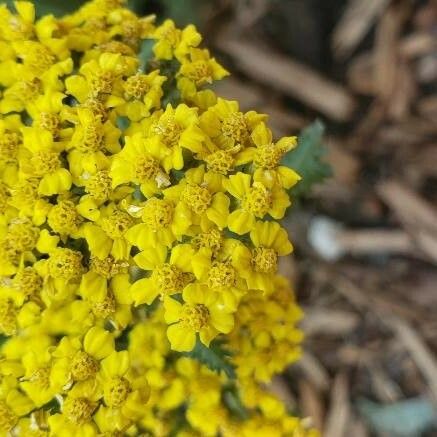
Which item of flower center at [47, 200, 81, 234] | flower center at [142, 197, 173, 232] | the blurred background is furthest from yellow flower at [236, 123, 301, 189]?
the blurred background

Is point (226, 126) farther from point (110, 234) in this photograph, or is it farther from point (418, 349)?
point (418, 349)

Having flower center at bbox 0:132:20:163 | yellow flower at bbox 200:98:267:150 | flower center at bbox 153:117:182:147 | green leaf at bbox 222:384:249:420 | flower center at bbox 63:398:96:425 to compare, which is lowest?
green leaf at bbox 222:384:249:420

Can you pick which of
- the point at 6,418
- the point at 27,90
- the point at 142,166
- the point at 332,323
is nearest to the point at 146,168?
the point at 142,166

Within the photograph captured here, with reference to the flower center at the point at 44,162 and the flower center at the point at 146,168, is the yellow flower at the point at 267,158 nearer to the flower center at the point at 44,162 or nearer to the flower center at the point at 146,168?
the flower center at the point at 146,168

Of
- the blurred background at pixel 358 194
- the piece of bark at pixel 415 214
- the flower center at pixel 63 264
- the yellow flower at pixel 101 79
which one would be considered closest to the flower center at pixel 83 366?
the flower center at pixel 63 264

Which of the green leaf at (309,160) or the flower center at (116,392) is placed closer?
the flower center at (116,392)

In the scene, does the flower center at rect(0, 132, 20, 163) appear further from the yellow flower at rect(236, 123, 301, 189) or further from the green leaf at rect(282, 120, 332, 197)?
the green leaf at rect(282, 120, 332, 197)

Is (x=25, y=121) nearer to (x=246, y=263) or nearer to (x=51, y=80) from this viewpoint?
(x=51, y=80)
